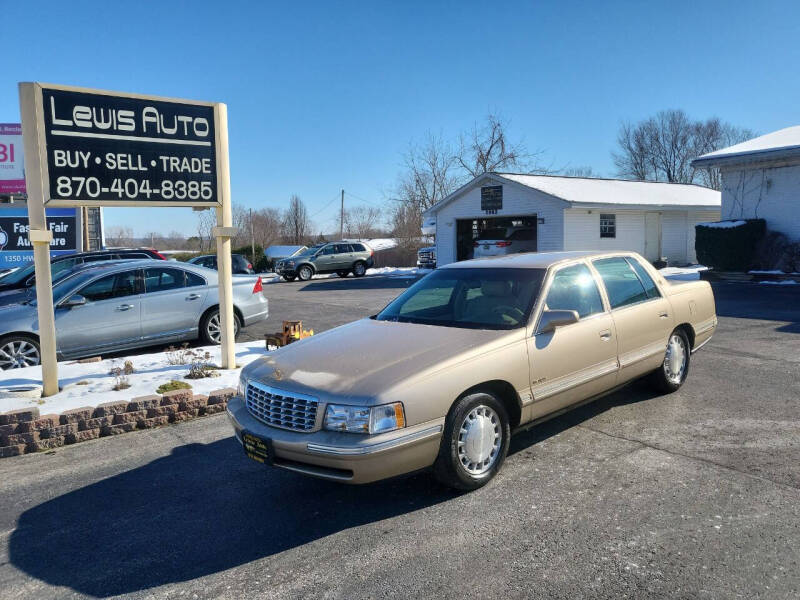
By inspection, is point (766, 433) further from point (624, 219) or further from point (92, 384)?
point (624, 219)

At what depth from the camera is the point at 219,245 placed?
7332mm

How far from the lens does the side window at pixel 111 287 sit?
847 centimetres

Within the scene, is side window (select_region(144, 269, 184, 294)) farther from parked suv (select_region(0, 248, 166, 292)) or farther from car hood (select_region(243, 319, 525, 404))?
car hood (select_region(243, 319, 525, 404))

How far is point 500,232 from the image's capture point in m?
26.6

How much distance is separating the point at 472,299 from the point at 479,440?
143 cm

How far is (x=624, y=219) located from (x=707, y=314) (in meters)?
18.8

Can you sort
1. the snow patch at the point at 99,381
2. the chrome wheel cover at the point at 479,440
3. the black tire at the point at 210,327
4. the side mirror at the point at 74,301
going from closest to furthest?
the chrome wheel cover at the point at 479,440 < the snow patch at the point at 99,381 < the side mirror at the point at 74,301 < the black tire at the point at 210,327

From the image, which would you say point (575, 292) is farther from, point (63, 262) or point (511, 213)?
point (511, 213)

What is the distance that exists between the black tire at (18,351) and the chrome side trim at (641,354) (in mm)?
6829

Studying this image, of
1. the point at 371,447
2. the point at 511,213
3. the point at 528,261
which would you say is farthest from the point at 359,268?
the point at 371,447

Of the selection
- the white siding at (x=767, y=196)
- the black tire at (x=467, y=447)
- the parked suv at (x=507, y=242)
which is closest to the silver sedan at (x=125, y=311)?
the black tire at (x=467, y=447)

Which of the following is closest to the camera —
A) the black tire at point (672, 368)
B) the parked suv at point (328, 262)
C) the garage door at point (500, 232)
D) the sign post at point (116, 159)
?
the black tire at point (672, 368)

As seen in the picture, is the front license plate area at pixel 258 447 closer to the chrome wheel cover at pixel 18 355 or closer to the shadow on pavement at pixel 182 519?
the shadow on pavement at pixel 182 519

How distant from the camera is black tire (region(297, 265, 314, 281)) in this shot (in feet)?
93.5
